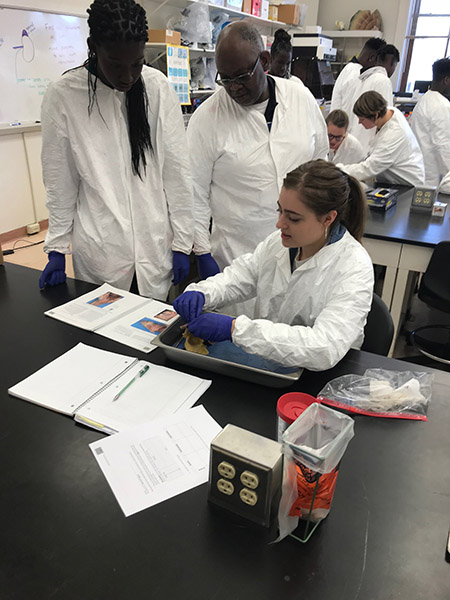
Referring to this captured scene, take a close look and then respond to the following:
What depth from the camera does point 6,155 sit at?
11.2 feet

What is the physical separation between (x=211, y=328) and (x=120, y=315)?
342 millimetres

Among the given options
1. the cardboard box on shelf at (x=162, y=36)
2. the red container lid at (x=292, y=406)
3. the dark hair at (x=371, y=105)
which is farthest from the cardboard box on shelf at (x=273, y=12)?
the red container lid at (x=292, y=406)

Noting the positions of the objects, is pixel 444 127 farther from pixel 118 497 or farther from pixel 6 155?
pixel 118 497

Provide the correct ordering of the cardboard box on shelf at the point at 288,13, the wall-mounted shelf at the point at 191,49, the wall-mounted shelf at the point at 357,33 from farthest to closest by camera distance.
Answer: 1. the wall-mounted shelf at the point at 357,33
2. the cardboard box on shelf at the point at 288,13
3. the wall-mounted shelf at the point at 191,49

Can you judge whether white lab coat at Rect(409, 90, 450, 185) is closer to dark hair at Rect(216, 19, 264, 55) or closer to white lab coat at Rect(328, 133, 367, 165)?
white lab coat at Rect(328, 133, 367, 165)

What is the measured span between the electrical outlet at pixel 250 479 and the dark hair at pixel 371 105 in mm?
2788

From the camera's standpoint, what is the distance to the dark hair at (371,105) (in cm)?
285

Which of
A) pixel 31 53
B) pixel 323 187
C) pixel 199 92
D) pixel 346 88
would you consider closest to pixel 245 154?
pixel 323 187

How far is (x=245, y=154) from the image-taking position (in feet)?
5.52

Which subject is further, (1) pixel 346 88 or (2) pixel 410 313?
→ (1) pixel 346 88

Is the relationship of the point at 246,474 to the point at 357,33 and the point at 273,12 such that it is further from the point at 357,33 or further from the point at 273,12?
the point at 357,33

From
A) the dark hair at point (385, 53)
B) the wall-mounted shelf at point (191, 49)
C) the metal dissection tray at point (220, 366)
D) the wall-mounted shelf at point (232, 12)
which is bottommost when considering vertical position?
the metal dissection tray at point (220, 366)

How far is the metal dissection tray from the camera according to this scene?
0.97 m

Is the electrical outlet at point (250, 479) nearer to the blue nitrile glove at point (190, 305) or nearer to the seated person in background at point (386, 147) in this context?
the blue nitrile glove at point (190, 305)
